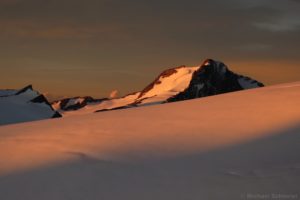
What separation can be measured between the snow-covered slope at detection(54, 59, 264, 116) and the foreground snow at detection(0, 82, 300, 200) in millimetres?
131829

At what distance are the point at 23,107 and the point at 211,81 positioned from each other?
88.9 m

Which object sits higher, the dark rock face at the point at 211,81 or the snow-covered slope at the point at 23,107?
the dark rock face at the point at 211,81

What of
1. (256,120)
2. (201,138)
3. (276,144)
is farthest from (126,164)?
(256,120)

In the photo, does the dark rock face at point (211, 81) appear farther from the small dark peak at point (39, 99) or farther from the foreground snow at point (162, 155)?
the foreground snow at point (162, 155)

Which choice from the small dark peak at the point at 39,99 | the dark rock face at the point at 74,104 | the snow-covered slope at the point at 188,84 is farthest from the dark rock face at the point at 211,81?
the small dark peak at the point at 39,99

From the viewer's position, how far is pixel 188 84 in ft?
484

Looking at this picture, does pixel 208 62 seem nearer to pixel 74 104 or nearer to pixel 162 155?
pixel 74 104

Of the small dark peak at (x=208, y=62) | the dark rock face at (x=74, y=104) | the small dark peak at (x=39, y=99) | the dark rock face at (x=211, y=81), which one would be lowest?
the dark rock face at (x=74, y=104)

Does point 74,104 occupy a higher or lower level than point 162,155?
lower

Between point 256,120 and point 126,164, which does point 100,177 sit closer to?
point 126,164

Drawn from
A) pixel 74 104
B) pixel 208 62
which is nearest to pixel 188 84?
pixel 208 62

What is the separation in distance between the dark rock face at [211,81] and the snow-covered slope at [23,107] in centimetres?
5744

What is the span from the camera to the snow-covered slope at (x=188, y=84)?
147087 millimetres

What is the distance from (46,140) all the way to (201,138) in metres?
1.77
